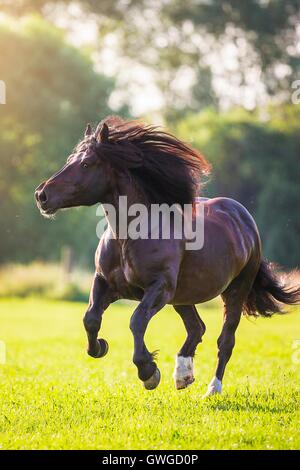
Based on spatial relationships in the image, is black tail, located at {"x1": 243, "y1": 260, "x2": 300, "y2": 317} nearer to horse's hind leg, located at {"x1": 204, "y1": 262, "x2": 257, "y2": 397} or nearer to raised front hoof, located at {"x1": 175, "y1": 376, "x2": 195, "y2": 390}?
horse's hind leg, located at {"x1": 204, "y1": 262, "x2": 257, "y2": 397}

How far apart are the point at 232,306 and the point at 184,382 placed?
1079 mm

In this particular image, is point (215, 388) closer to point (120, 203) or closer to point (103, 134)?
point (120, 203)

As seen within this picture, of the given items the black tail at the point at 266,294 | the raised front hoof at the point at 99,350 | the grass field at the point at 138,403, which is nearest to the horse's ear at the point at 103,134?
the raised front hoof at the point at 99,350

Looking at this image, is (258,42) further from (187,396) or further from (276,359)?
(187,396)

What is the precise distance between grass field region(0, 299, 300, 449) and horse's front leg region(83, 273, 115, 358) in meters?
0.47

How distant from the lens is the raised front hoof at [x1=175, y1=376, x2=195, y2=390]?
7.80m

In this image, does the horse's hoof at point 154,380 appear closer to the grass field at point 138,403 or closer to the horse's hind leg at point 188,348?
the grass field at point 138,403

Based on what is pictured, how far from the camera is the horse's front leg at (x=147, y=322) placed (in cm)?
657

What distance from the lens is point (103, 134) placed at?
7.08 m

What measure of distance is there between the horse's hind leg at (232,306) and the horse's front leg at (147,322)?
144 centimetres

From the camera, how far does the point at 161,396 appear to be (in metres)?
7.54

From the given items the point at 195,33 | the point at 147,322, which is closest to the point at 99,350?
the point at 147,322
